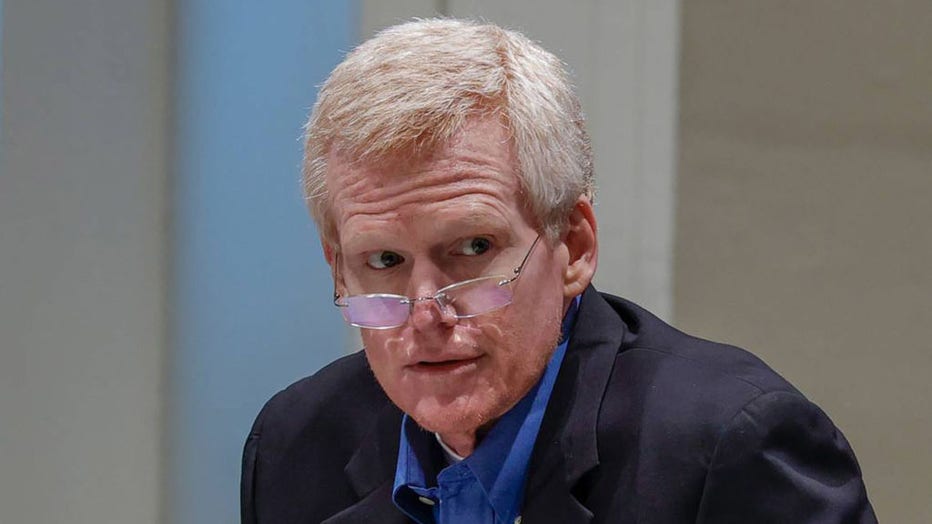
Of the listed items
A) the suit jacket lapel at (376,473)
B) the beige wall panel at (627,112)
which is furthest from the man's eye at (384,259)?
the beige wall panel at (627,112)

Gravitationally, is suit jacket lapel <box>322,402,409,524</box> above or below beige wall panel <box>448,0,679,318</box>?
below

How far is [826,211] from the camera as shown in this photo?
3.03 m

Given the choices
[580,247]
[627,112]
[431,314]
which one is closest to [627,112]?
[627,112]

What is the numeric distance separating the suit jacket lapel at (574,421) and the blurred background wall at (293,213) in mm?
790

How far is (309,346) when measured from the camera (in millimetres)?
2852

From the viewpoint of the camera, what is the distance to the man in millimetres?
1867

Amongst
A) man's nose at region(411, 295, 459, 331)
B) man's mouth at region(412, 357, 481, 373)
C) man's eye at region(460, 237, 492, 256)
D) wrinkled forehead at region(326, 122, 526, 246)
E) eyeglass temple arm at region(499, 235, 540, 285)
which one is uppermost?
wrinkled forehead at region(326, 122, 526, 246)

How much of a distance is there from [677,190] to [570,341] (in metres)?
0.92

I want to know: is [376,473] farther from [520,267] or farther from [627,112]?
[627,112]

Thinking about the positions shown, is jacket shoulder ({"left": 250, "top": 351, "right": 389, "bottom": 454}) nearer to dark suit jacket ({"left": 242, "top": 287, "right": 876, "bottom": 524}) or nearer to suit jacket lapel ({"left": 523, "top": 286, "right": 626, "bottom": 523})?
dark suit jacket ({"left": 242, "top": 287, "right": 876, "bottom": 524})

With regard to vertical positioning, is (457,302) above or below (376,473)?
above

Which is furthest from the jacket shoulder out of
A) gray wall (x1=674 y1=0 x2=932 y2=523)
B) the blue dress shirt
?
gray wall (x1=674 y1=0 x2=932 y2=523)

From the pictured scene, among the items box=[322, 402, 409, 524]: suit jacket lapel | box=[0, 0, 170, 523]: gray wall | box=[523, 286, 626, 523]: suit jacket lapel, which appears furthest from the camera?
box=[0, 0, 170, 523]: gray wall

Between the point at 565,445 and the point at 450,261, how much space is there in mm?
322
